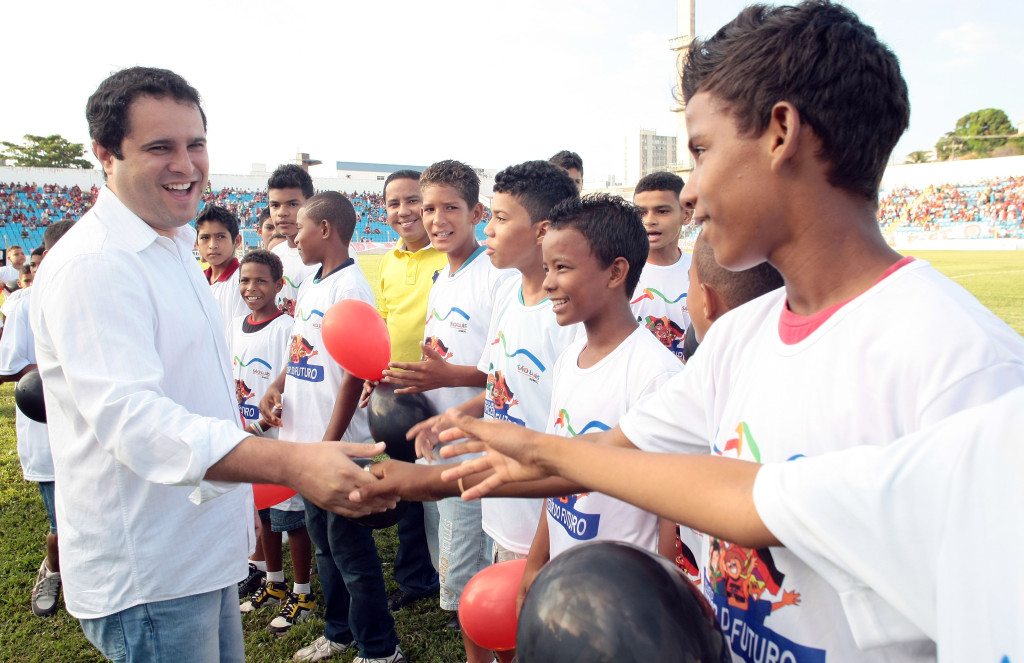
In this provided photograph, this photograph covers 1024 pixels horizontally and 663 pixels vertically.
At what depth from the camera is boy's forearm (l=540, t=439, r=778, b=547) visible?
3.70 feet

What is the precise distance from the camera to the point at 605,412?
2447 millimetres

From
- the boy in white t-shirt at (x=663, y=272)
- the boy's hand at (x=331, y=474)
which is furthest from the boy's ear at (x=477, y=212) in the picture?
the boy's hand at (x=331, y=474)

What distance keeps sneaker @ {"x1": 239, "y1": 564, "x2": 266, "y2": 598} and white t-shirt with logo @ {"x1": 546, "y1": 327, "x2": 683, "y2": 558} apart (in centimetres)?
286

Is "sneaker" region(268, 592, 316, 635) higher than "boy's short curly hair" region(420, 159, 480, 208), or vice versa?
"boy's short curly hair" region(420, 159, 480, 208)

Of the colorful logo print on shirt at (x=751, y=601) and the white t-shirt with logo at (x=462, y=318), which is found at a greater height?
the white t-shirt with logo at (x=462, y=318)

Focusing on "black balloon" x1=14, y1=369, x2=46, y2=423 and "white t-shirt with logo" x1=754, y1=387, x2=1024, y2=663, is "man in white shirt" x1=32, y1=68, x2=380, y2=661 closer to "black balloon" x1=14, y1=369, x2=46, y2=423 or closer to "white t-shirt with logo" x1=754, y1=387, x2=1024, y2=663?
"white t-shirt with logo" x1=754, y1=387, x2=1024, y2=663

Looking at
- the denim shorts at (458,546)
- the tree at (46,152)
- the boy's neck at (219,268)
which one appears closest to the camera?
the denim shorts at (458,546)

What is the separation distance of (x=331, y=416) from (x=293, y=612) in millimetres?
1285

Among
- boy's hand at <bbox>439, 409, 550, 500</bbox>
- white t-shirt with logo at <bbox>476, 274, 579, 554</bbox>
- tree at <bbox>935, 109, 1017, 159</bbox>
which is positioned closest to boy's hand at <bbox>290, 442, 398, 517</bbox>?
boy's hand at <bbox>439, 409, 550, 500</bbox>

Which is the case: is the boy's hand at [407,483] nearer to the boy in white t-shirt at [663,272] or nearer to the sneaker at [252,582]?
the boy in white t-shirt at [663,272]

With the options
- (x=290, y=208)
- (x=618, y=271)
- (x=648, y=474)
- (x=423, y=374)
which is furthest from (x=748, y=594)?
Result: (x=290, y=208)

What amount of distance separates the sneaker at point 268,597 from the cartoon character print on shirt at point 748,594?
3.55 m

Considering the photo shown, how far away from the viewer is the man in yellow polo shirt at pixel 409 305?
4.39 m

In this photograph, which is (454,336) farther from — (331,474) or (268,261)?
(331,474)
